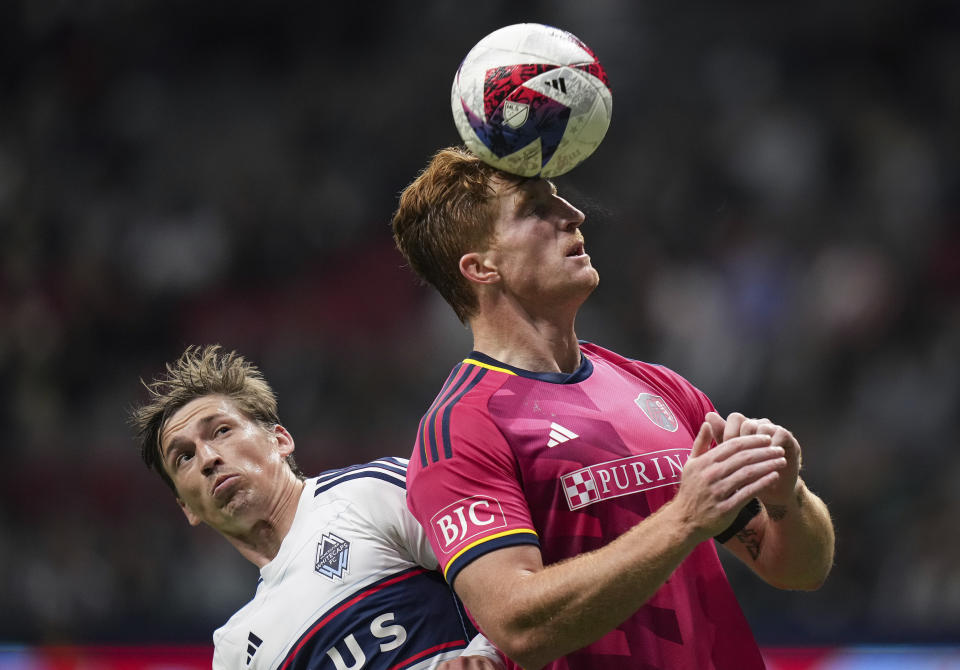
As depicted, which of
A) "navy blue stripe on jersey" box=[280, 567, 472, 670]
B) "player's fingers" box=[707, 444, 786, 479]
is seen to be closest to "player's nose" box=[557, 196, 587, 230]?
"player's fingers" box=[707, 444, 786, 479]

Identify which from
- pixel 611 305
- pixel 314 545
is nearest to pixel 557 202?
pixel 314 545

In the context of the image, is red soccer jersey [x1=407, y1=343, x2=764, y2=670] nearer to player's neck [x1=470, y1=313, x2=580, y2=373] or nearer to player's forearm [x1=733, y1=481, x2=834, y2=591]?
player's neck [x1=470, y1=313, x2=580, y2=373]

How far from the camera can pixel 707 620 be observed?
118 inches

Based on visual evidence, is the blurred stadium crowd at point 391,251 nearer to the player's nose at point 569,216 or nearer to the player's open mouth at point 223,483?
the player's open mouth at point 223,483

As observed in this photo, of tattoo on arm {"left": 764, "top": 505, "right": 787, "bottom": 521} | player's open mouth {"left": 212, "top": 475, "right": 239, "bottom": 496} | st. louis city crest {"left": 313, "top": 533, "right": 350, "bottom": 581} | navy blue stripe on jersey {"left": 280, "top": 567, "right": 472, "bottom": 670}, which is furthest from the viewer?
player's open mouth {"left": 212, "top": 475, "right": 239, "bottom": 496}

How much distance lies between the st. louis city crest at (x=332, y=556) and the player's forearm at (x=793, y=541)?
4.03ft

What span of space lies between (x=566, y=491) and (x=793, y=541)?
27.7 inches

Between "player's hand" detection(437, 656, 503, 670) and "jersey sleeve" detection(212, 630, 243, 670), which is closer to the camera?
"player's hand" detection(437, 656, 503, 670)

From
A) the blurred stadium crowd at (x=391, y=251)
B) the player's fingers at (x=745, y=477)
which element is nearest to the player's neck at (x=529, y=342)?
the player's fingers at (x=745, y=477)

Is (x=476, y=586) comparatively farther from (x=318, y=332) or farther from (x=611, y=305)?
(x=318, y=332)

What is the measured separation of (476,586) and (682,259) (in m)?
6.50

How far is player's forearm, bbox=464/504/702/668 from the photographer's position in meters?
2.56

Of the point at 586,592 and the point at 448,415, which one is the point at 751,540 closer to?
the point at 586,592

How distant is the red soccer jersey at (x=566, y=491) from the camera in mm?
2812
